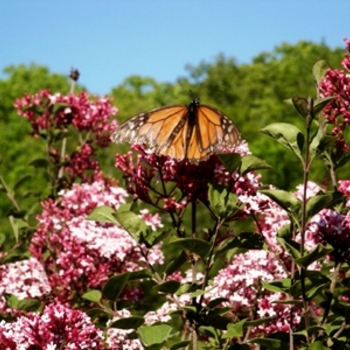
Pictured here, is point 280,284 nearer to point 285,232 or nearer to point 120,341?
point 285,232

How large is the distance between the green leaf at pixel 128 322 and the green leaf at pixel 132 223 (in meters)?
0.43

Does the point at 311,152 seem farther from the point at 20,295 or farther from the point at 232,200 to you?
the point at 20,295

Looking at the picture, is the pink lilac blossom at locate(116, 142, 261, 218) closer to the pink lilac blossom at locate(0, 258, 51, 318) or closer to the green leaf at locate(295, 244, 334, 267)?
the green leaf at locate(295, 244, 334, 267)

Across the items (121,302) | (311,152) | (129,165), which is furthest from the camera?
(121,302)

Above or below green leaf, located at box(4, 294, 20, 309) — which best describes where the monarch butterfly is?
above

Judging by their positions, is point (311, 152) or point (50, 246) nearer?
point (311, 152)

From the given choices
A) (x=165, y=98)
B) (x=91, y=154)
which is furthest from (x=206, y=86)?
(x=91, y=154)

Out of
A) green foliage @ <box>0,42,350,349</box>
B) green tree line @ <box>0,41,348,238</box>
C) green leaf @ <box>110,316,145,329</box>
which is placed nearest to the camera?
green foliage @ <box>0,42,350,349</box>

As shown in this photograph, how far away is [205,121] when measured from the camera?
419cm

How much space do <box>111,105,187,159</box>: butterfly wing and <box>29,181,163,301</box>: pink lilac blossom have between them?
0.82m

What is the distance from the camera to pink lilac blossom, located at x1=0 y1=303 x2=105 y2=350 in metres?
3.40

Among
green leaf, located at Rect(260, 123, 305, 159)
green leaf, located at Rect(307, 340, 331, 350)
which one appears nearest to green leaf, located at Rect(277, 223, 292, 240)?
green leaf, located at Rect(260, 123, 305, 159)

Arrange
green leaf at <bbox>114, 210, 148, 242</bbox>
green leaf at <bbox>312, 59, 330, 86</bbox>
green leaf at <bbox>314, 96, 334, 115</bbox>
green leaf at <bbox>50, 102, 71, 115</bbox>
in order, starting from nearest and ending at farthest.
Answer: green leaf at <bbox>314, 96, 334, 115</bbox>
green leaf at <bbox>312, 59, 330, 86</bbox>
green leaf at <bbox>114, 210, 148, 242</bbox>
green leaf at <bbox>50, 102, 71, 115</bbox>

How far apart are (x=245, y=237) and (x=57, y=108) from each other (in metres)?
2.77
